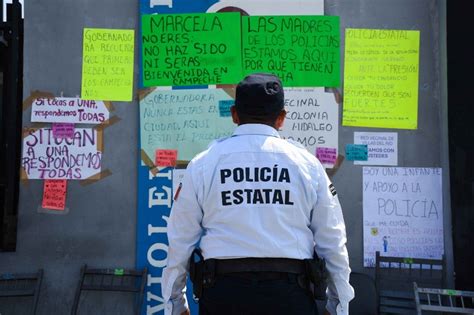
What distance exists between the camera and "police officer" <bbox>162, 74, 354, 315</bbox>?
2.37 metres

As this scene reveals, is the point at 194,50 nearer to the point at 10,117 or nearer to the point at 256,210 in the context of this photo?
the point at 10,117

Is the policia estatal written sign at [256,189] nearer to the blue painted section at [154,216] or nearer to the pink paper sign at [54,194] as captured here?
the blue painted section at [154,216]

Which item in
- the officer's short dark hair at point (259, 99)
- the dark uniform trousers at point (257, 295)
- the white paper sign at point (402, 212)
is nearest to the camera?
the dark uniform trousers at point (257, 295)

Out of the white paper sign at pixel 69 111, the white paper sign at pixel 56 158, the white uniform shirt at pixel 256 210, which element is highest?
the white paper sign at pixel 69 111

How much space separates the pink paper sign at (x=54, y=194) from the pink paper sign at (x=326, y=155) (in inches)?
88.5

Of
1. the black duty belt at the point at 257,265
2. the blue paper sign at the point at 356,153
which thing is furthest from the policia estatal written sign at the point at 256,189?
the blue paper sign at the point at 356,153

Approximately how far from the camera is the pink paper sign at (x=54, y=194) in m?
4.81

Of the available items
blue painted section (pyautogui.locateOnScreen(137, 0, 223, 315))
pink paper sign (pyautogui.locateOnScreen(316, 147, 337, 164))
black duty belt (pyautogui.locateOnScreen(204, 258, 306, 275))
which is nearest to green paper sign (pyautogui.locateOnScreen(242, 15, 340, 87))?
blue painted section (pyautogui.locateOnScreen(137, 0, 223, 315))

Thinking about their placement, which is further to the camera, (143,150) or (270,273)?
(143,150)

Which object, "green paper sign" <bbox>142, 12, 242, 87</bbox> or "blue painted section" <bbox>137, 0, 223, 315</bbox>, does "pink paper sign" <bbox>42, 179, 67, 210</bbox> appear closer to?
"blue painted section" <bbox>137, 0, 223, 315</bbox>

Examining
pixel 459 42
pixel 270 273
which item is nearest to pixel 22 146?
pixel 270 273

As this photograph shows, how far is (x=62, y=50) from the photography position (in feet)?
15.9

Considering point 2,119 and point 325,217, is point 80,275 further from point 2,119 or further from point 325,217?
point 325,217

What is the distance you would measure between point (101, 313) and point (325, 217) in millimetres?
2999
